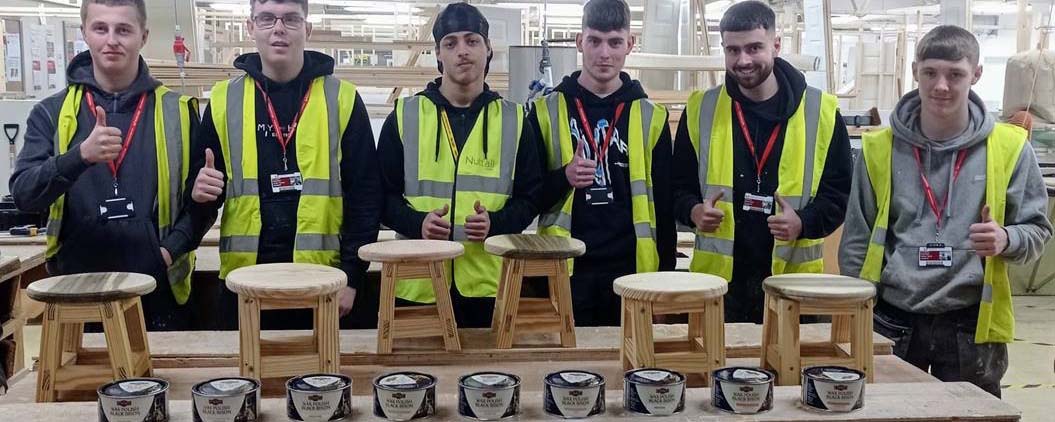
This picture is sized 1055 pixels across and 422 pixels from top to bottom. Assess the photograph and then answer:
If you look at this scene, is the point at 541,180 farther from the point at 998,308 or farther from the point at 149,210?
the point at 998,308

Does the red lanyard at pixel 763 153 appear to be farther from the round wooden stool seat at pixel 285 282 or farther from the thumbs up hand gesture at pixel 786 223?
the round wooden stool seat at pixel 285 282

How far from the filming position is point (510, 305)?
2199mm

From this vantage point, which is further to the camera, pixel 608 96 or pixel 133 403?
pixel 608 96

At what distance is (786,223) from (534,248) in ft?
2.66

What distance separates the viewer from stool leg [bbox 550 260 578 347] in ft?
7.20

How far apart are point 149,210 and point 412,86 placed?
11.9ft

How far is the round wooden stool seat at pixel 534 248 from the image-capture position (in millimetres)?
2135

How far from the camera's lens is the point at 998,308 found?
2.43m

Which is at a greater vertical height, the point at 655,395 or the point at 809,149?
the point at 809,149

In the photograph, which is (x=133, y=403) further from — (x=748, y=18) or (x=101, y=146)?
(x=748, y=18)

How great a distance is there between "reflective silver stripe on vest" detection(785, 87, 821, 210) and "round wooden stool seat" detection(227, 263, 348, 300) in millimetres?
1398

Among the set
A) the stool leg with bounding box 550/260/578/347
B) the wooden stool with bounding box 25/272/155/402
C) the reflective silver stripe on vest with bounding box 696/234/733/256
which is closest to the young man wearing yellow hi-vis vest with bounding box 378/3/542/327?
the stool leg with bounding box 550/260/578/347

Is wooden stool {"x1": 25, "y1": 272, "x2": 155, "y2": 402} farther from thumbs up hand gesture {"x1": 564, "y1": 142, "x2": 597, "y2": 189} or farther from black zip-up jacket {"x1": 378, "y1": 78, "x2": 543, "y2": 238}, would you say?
thumbs up hand gesture {"x1": 564, "y1": 142, "x2": 597, "y2": 189}

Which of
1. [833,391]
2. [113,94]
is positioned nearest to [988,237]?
[833,391]
